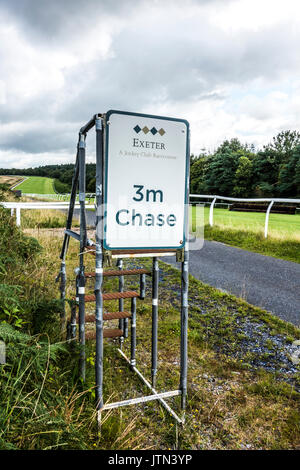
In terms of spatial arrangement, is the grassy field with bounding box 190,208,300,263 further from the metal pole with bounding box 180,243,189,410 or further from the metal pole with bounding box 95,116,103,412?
the metal pole with bounding box 95,116,103,412

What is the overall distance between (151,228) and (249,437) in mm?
1692

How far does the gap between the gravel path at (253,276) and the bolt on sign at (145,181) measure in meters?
2.82

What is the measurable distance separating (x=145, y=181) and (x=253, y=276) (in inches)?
193

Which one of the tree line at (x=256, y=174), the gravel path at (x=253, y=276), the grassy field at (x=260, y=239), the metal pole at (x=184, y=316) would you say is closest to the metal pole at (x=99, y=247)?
the metal pole at (x=184, y=316)

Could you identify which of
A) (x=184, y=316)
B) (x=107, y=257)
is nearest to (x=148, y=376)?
(x=184, y=316)

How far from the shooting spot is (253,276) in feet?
22.5

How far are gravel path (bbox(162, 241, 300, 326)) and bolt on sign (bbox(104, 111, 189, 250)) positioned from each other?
2821mm

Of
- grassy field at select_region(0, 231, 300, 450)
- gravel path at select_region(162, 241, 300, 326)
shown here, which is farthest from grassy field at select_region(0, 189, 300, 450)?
gravel path at select_region(162, 241, 300, 326)

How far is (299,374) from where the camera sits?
3.39 meters

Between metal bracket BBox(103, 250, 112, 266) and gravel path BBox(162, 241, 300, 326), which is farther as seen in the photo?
gravel path BBox(162, 241, 300, 326)

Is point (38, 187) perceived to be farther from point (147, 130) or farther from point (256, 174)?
point (147, 130)

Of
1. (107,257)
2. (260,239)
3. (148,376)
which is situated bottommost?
(148,376)

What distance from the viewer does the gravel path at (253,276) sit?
532 cm

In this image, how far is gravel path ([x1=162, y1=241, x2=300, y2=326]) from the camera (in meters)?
5.32
